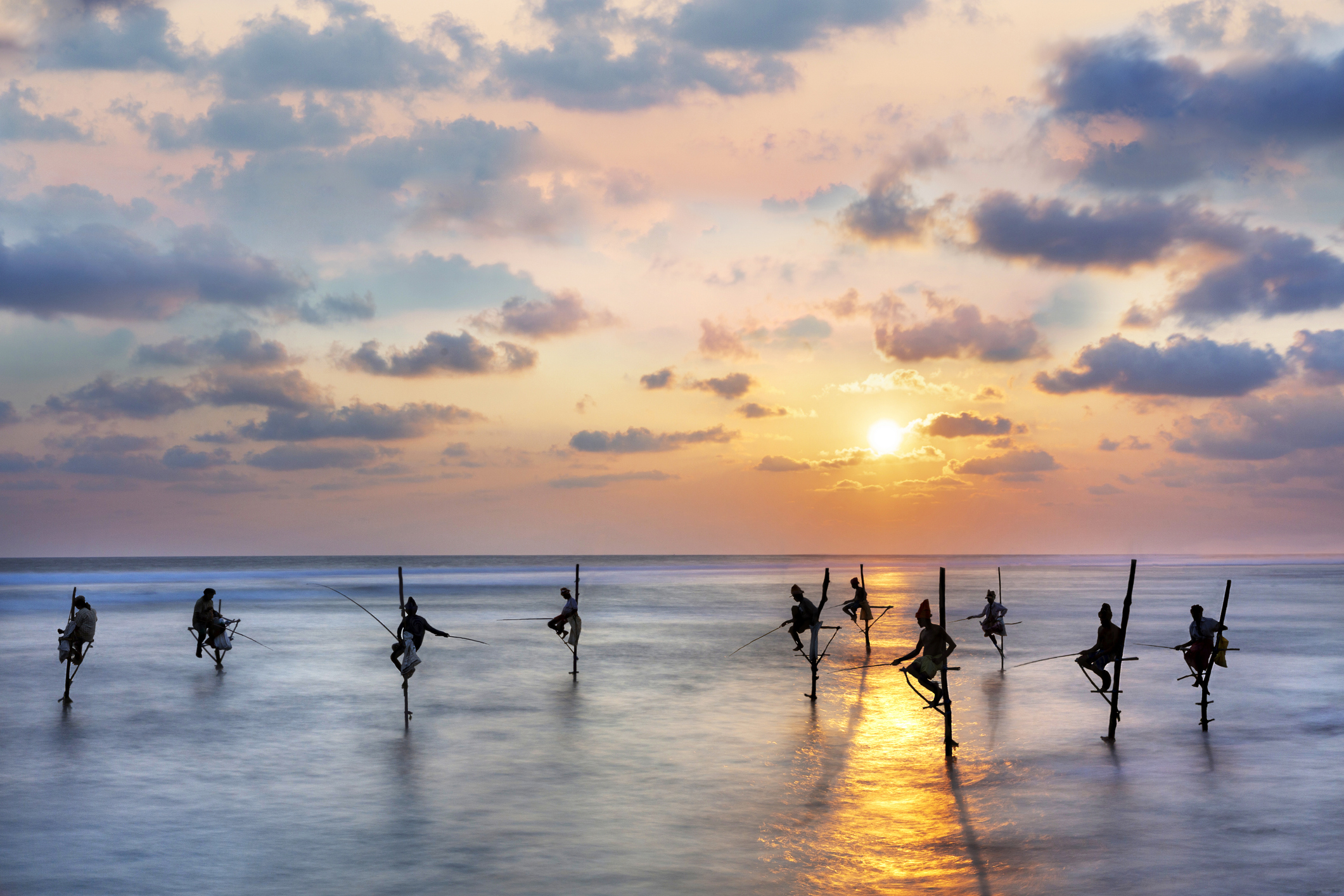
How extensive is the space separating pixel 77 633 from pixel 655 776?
18.2 metres

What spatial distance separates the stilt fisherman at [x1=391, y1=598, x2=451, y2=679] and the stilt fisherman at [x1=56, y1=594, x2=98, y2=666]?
8796 millimetres

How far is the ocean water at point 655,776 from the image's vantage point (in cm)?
1345

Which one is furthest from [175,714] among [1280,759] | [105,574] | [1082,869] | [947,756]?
[105,574]

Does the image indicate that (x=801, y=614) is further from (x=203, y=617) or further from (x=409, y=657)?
(x=203, y=617)

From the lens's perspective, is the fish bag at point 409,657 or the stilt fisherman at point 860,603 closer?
the fish bag at point 409,657

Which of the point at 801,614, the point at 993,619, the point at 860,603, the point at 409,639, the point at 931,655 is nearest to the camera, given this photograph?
the point at 931,655

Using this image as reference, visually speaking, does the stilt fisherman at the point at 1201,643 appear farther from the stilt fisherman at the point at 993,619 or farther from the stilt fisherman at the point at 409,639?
the stilt fisherman at the point at 409,639

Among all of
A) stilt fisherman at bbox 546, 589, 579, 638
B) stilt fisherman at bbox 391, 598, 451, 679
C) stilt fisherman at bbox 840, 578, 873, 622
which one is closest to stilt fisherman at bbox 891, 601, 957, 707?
stilt fisherman at bbox 391, 598, 451, 679

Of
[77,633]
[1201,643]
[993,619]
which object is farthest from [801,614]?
[77,633]

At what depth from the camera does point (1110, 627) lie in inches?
871

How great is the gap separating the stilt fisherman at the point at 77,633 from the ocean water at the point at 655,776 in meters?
1.43

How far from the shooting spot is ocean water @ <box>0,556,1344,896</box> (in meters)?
13.5

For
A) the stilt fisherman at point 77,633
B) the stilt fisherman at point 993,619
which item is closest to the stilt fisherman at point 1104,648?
the stilt fisherman at point 993,619

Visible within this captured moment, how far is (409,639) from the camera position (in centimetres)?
2416
